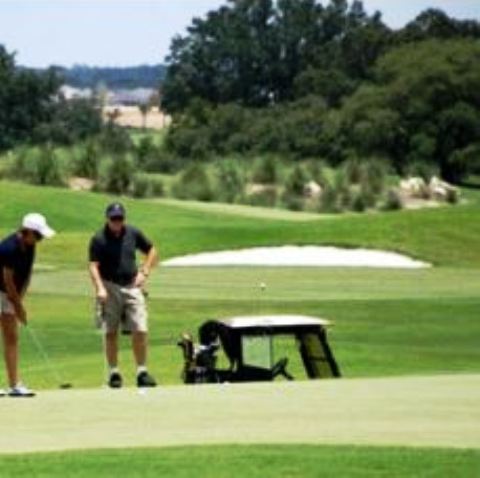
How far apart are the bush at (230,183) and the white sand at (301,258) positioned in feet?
110

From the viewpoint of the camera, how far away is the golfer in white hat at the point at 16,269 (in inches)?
679

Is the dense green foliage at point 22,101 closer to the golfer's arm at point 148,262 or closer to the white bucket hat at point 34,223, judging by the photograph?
the golfer's arm at point 148,262

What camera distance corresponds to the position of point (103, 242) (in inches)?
741

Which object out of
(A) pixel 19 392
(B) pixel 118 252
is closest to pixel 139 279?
(B) pixel 118 252

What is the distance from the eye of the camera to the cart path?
1357 centimetres

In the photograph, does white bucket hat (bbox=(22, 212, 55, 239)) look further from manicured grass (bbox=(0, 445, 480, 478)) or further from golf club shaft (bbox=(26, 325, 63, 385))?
golf club shaft (bbox=(26, 325, 63, 385))

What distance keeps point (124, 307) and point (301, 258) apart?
35172mm

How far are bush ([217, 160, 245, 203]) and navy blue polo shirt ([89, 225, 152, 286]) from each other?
69.7 m

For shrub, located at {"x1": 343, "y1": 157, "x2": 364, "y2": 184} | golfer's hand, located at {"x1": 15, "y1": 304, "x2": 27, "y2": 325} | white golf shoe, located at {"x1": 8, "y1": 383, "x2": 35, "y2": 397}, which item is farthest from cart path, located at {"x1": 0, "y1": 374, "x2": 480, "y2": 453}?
shrub, located at {"x1": 343, "y1": 157, "x2": 364, "y2": 184}

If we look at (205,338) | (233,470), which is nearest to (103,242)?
(205,338)

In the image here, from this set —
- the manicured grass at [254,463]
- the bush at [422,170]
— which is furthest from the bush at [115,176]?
the manicured grass at [254,463]

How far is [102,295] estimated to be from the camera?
61.6 feet

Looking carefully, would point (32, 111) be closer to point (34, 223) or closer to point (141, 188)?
point (141, 188)

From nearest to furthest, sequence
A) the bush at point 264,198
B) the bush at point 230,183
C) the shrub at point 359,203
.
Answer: the shrub at point 359,203 → the bush at point 264,198 → the bush at point 230,183
